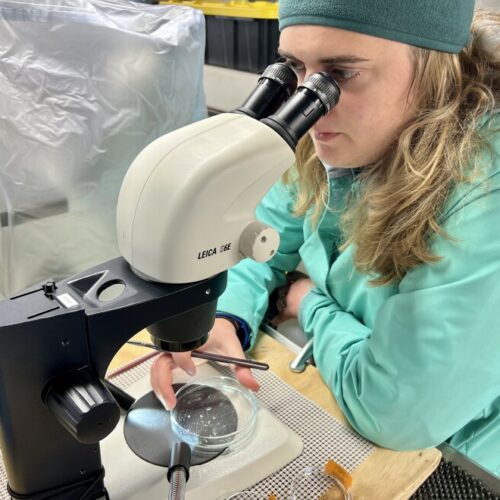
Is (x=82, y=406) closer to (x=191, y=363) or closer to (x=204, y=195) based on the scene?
(x=204, y=195)

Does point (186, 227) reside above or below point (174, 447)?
above

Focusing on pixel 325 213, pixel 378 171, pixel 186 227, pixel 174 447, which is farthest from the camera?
pixel 325 213

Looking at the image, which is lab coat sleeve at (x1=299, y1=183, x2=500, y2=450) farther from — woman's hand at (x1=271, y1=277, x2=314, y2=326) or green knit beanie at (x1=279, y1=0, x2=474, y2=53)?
woman's hand at (x1=271, y1=277, x2=314, y2=326)

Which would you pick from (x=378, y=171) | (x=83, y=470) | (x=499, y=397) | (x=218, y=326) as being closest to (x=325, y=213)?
(x=378, y=171)

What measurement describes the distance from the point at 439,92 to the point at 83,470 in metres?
0.69

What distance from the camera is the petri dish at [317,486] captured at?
2.07ft

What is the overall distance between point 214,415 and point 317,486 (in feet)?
0.56

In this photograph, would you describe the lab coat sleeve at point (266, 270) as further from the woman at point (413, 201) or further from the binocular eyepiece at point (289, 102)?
the binocular eyepiece at point (289, 102)

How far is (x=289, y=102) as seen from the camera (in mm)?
556

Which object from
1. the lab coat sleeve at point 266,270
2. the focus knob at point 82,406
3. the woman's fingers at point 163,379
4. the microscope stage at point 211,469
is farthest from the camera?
the lab coat sleeve at point 266,270

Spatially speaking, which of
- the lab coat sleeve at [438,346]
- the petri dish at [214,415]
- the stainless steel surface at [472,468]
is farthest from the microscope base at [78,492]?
the stainless steel surface at [472,468]

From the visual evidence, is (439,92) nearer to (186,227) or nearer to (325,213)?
(325,213)

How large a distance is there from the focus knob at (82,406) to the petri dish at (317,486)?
0.28m

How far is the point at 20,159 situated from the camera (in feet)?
3.47
